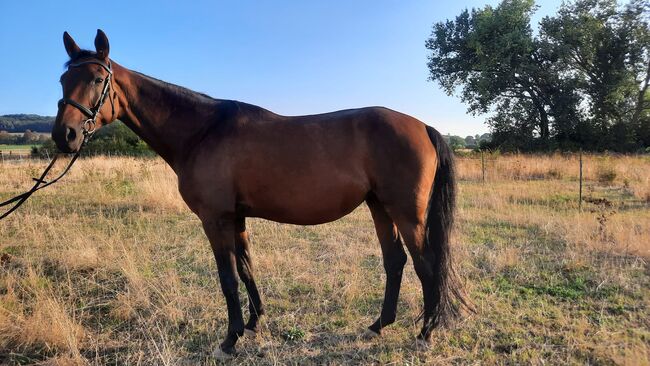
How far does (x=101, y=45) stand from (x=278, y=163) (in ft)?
5.38

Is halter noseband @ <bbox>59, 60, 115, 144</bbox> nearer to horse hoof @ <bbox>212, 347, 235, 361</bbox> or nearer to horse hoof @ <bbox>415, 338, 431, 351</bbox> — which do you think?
horse hoof @ <bbox>212, 347, 235, 361</bbox>

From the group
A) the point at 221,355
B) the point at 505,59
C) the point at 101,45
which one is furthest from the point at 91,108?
the point at 505,59

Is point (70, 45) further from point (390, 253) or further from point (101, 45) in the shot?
point (390, 253)

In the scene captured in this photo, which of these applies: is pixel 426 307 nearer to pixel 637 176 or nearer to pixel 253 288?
pixel 253 288

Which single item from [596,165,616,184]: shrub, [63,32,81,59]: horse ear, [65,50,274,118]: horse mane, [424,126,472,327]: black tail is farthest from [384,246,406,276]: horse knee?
[596,165,616,184]: shrub

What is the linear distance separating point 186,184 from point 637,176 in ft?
47.4

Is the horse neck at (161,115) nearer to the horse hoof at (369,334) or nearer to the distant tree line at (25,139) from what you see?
the horse hoof at (369,334)

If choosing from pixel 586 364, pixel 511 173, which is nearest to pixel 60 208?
pixel 586 364

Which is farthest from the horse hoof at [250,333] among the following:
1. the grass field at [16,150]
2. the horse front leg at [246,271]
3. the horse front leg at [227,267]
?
the grass field at [16,150]

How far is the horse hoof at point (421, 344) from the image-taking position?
300cm

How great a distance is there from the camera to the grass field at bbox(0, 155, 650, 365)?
2.98m

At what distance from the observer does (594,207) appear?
26.5 feet

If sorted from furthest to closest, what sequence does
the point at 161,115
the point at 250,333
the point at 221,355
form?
the point at 250,333 → the point at 161,115 → the point at 221,355

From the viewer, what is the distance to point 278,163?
302 centimetres
